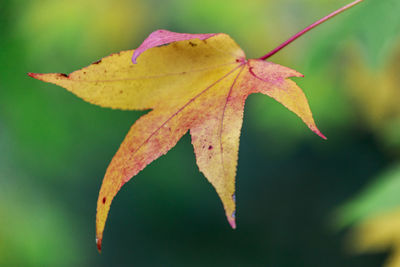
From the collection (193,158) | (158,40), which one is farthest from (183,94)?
(193,158)

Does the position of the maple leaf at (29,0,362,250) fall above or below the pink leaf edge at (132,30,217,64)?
below

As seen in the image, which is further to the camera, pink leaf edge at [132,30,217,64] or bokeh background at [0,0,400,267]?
bokeh background at [0,0,400,267]

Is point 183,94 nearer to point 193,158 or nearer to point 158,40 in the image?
point 158,40

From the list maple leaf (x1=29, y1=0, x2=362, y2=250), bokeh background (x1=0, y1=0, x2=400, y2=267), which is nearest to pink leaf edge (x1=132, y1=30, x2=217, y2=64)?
maple leaf (x1=29, y1=0, x2=362, y2=250)

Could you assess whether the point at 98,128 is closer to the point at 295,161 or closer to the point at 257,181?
the point at 257,181

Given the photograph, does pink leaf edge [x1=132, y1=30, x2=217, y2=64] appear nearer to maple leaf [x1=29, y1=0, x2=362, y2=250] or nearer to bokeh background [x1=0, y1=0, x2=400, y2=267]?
maple leaf [x1=29, y1=0, x2=362, y2=250]
